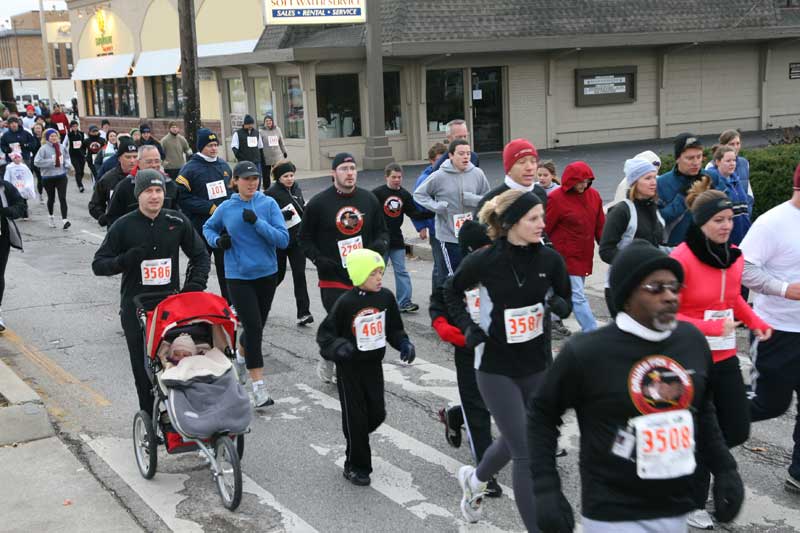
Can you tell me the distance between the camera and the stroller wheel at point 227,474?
18.9 feet

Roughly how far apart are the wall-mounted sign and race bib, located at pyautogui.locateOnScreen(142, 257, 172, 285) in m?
23.4

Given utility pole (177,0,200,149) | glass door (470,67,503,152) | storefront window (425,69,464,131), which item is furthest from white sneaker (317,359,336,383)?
glass door (470,67,503,152)

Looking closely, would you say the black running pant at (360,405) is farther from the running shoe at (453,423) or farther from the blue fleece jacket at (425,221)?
the blue fleece jacket at (425,221)

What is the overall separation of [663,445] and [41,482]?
459 centimetres

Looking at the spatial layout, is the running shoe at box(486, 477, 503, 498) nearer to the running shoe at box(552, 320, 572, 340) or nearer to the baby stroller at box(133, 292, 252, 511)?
the baby stroller at box(133, 292, 252, 511)

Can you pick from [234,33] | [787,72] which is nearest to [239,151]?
[234,33]

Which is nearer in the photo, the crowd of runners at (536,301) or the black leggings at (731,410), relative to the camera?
the crowd of runners at (536,301)

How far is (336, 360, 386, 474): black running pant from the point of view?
6215 mm

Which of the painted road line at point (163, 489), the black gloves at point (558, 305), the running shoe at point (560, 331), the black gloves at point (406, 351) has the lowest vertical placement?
the painted road line at point (163, 489)

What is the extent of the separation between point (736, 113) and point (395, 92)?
1178 cm

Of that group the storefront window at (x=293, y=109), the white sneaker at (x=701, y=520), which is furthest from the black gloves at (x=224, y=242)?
the storefront window at (x=293, y=109)

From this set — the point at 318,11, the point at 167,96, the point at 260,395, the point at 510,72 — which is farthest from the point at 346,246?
the point at 167,96

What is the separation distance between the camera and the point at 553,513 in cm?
346

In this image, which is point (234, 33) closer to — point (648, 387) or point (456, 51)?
point (456, 51)
